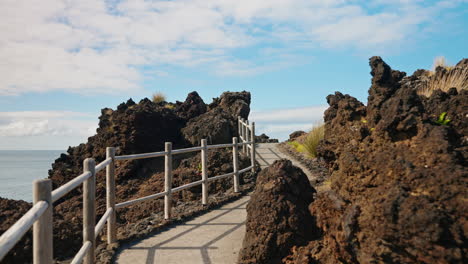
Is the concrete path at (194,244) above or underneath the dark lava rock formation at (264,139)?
underneath

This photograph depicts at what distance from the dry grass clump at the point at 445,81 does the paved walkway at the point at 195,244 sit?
7.10m

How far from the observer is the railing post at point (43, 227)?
3.16 m

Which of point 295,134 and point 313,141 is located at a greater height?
point 295,134

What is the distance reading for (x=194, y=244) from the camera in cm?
618

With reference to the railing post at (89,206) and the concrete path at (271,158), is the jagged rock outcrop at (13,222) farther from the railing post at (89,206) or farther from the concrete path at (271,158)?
the concrete path at (271,158)

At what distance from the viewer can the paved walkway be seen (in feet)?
18.4

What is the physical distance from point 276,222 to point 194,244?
1.71 m

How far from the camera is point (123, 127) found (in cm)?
1608

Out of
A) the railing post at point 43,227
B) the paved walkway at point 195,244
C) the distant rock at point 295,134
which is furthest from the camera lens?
the distant rock at point 295,134

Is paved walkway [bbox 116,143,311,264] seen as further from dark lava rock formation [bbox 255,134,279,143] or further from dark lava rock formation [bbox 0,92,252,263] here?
dark lava rock formation [bbox 255,134,279,143]

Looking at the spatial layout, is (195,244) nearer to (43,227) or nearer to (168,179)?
(168,179)

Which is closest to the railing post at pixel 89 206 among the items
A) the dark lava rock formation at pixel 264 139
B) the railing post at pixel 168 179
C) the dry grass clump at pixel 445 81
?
A: the railing post at pixel 168 179

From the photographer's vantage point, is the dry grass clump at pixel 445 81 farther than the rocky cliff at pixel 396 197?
Yes

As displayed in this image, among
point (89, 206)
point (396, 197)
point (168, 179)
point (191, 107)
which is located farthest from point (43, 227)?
point (191, 107)
